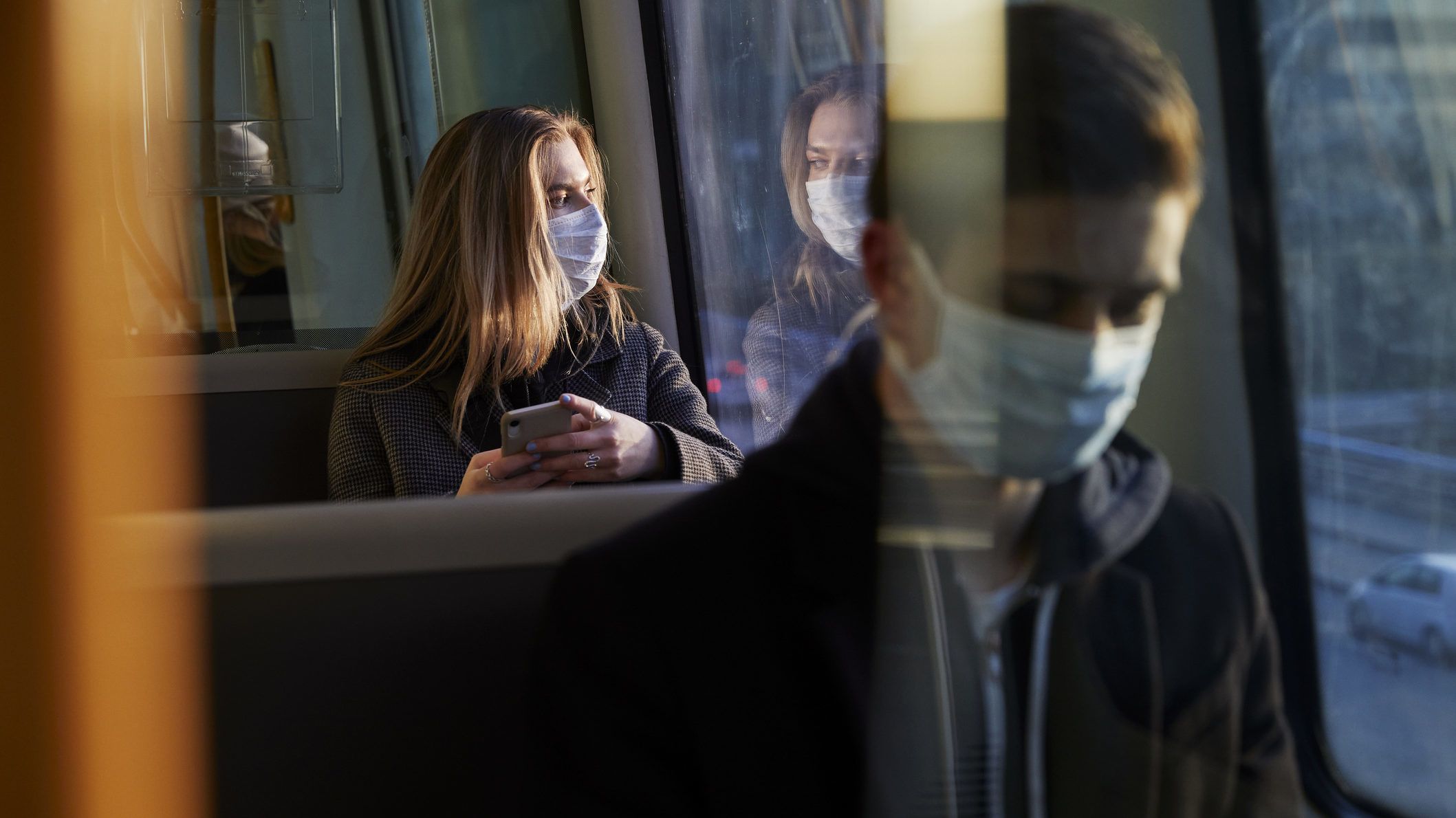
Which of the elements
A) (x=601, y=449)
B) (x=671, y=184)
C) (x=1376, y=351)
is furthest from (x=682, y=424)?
(x=1376, y=351)

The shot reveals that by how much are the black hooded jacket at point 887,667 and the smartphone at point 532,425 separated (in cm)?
78

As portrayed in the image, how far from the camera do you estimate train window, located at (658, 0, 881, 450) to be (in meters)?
1.54

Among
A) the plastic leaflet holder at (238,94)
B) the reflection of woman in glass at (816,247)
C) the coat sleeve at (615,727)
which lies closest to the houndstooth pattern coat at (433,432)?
the reflection of woman in glass at (816,247)

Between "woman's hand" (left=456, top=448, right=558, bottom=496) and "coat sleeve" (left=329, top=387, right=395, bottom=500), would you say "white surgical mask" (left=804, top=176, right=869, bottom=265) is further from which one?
"coat sleeve" (left=329, top=387, right=395, bottom=500)

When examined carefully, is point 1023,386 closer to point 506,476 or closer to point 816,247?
point 506,476

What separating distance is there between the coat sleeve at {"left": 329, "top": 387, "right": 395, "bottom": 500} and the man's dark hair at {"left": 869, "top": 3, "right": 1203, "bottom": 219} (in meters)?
1.23

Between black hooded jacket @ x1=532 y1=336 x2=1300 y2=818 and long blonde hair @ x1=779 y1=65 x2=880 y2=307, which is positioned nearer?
black hooded jacket @ x1=532 y1=336 x2=1300 y2=818

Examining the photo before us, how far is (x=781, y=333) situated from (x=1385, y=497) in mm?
1192

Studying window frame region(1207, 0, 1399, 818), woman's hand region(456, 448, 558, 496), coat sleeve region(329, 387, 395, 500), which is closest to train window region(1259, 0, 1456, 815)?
window frame region(1207, 0, 1399, 818)

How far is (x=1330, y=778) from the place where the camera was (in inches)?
27.9

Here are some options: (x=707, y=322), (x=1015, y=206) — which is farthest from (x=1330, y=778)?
(x=707, y=322)

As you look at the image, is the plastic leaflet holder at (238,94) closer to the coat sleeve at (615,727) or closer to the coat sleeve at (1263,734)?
the coat sleeve at (615,727)

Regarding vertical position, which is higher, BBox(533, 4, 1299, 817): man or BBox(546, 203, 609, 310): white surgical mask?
BBox(546, 203, 609, 310): white surgical mask

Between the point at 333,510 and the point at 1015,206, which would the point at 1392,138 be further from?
the point at 333,510
